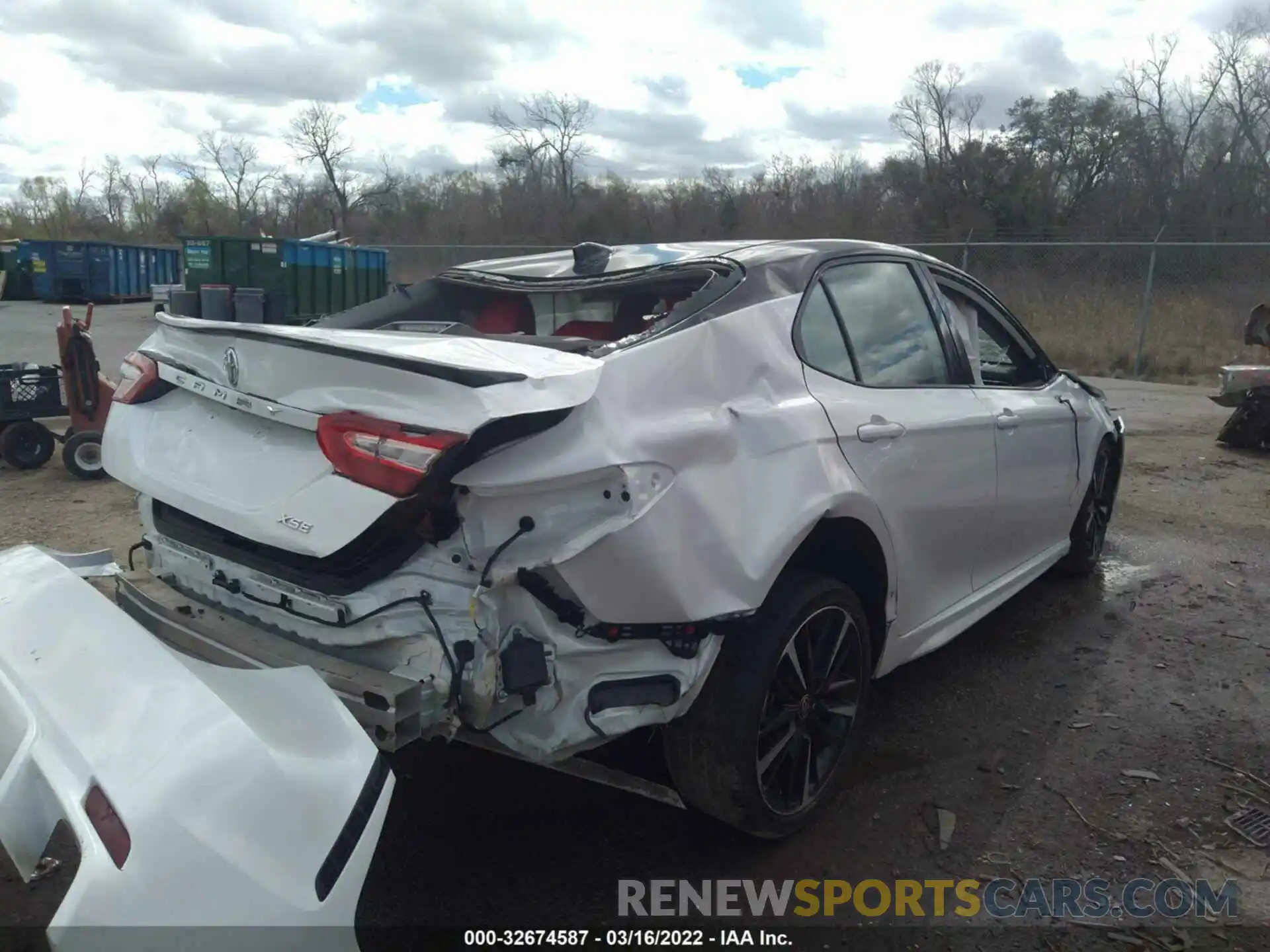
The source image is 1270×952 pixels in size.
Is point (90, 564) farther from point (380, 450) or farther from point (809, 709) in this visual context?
point (809, 709)

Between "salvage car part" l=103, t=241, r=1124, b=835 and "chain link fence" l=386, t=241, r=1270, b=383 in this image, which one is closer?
"salvage car part" l=103, t=241, r=1124, b=835

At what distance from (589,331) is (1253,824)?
270 centimetres

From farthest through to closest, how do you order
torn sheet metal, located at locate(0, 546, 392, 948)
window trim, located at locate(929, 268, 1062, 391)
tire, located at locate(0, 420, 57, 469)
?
tire, located at locate(0, 420, 57, 469), window trim, located at locate(929, 268, 1062, 391), torn sheet metal, located at locate(0, 546, 392, 948)

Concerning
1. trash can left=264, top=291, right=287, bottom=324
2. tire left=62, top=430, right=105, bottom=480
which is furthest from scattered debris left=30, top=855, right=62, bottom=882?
trash can left=264, top=291, right=287, bottom=324

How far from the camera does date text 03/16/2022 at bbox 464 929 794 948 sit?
2.49 meters

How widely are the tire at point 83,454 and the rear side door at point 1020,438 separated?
21.2ft

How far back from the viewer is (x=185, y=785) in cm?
169

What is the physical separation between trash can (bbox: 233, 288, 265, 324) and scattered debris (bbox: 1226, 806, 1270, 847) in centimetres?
1616

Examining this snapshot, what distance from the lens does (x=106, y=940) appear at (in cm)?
152

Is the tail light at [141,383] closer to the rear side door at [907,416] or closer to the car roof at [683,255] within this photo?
the car roof at [683,255]

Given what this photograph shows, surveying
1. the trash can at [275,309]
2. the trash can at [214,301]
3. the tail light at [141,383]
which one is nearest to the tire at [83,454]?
the tail light at [141,383]

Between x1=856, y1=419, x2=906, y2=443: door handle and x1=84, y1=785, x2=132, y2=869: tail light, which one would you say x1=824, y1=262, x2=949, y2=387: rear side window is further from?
x1=84, y1=785, x2=132, y2=869: tail light

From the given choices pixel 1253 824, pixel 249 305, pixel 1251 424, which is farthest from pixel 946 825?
pixel 249 305

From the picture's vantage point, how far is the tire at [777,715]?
2.57 m
